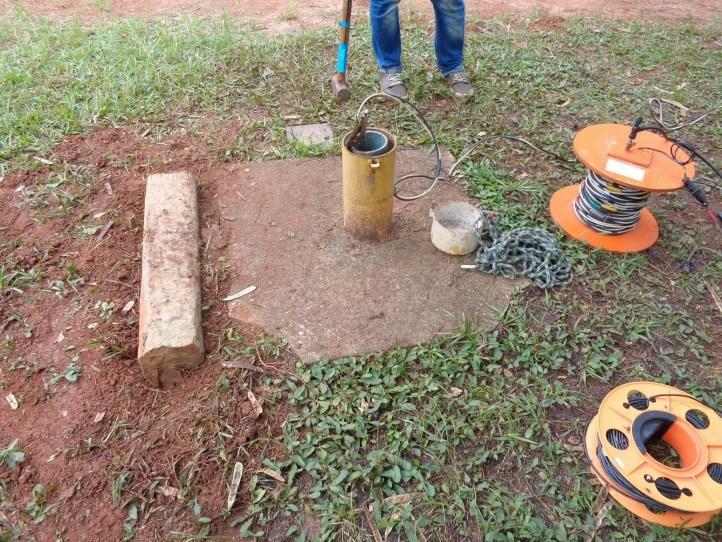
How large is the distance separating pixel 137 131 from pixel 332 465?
301cm

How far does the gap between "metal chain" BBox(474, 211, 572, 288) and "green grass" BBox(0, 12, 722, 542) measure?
0.33 ft

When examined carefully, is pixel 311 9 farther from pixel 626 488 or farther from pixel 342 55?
pixel 626 488

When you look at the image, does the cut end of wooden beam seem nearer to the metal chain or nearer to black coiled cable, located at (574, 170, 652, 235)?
the metal chain

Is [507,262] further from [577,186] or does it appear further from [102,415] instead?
[102,415]

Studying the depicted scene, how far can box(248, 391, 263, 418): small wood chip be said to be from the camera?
7.14 ft

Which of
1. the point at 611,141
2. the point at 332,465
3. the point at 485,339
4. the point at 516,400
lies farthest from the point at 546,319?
the point at 332,465

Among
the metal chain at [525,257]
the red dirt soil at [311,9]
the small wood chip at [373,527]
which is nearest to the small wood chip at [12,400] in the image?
the small wood chip at [373,527]

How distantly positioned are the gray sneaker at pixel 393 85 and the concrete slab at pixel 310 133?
0.64m

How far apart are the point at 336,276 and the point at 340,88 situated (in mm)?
2019

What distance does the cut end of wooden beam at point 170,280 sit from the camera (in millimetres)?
2258

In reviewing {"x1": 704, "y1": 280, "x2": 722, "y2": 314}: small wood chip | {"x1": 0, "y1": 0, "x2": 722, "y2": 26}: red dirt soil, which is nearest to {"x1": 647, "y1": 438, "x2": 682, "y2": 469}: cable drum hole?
{"x1": 704, "y1": 280, "x2": 722, "y2": 314}: small wood chip

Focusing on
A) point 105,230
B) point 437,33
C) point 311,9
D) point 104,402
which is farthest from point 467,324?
point 311,9

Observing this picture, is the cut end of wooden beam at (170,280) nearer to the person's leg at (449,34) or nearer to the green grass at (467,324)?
the green grass at (467,324)

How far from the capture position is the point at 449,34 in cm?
409
